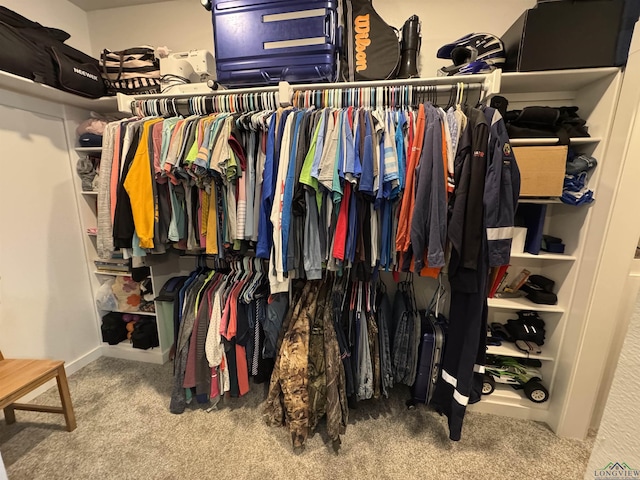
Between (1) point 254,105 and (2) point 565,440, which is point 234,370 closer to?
(1) point 254,105

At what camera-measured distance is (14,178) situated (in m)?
1.80

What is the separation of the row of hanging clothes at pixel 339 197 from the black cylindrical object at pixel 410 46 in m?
0.22

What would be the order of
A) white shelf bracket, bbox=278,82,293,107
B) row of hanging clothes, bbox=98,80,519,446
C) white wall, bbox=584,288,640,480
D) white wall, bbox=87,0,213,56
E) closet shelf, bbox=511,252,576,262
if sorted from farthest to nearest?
white wall, bbox=87,0,213,56 → closet shelf, bbox=511,252,576,262 → white shelf bracket, bbox=278,82,293,107 → row of hanging clothes, bbox=98,80,519,446 → white wall, bbox=584,288,640,480

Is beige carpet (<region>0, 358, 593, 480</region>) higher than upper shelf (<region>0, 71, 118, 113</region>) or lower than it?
lower

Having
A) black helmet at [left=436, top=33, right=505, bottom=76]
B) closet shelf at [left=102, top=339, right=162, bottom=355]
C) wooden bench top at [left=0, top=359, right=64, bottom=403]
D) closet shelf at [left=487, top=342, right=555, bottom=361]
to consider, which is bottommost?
closet shelf at [left=102, top=339, right=162, bottom=355]

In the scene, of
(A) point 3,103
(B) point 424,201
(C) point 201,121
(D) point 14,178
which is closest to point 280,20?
(C) point 201,121

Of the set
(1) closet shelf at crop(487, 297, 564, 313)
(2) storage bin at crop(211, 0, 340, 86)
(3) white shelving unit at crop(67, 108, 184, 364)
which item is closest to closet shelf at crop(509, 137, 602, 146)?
(1) closet shelf at crop(487, 297, 564, 313)

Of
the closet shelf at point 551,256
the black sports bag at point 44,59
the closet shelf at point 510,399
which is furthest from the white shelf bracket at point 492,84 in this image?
the black sports bag at point 44,59

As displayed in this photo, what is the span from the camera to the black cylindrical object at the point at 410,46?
1.50 meters

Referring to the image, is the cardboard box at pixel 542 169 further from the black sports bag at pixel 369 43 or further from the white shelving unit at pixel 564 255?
the black sports bag at pixel 369 43

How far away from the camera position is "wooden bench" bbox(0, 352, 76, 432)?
142cm

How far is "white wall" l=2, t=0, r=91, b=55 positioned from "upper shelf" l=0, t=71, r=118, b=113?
0.47m

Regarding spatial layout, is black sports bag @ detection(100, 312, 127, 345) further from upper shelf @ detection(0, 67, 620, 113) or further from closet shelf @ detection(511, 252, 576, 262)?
closet shelf @ detection(511, 252, 576, 262)

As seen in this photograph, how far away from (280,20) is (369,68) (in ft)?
1.65
